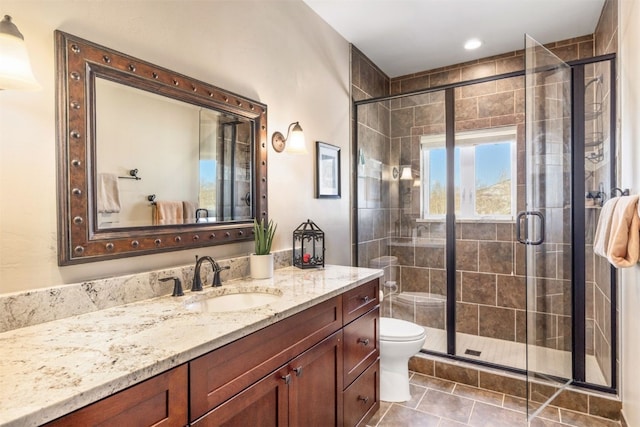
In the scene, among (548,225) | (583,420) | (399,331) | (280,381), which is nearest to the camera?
(280,381)

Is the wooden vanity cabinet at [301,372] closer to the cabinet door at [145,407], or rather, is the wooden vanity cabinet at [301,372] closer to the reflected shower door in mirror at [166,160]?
the cabinet door at [145,407]

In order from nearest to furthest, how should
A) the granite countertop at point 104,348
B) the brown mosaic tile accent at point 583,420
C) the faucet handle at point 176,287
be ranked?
the granite countertop at point 104,348
the faucet handle at point 176,287
the brown mosaic tile accent at point 583,420

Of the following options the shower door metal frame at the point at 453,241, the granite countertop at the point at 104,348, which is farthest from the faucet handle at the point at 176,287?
the shower door metal frame at the point at 453,241

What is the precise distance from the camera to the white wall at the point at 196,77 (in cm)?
108

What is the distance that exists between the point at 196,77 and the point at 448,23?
6.71ft

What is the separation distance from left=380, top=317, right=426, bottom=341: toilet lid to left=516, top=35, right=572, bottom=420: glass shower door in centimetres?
65

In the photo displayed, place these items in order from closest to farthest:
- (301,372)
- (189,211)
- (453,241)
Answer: (301,372), (189,211), (453,241)

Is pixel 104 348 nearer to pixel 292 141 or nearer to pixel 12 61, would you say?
pixel 12 61

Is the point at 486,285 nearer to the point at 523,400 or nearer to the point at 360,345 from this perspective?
the point at 523,400

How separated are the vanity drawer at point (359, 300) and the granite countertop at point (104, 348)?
28 cm

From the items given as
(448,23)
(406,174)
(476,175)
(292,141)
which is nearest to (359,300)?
(292,141)

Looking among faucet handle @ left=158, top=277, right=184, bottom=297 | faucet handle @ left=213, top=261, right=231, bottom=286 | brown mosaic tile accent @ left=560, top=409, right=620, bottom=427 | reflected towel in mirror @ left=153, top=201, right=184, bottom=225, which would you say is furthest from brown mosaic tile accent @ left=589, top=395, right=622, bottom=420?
reflected towel in mirror @ left=153, top=201, right=184, bottom=225

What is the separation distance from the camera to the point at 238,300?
1603 millimetres

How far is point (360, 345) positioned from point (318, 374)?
0.42 m
